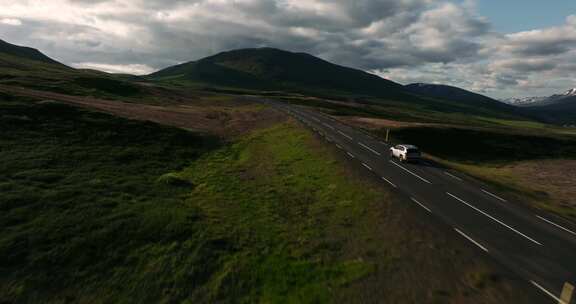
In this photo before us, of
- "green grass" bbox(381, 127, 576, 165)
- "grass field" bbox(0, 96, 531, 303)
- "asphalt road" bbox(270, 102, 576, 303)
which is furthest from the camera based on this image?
"green grass" bbox(381, 127, 576, 165)

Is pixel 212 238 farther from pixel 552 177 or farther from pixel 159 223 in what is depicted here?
pixel 552 177

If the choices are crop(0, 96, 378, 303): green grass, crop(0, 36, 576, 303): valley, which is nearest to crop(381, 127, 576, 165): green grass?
crop(0, 36, 576, 303): valley

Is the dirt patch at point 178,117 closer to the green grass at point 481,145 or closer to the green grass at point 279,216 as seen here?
the green grass at point 279,216

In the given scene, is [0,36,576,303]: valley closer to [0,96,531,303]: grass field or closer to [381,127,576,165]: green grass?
[0,96,531,303]: grass field

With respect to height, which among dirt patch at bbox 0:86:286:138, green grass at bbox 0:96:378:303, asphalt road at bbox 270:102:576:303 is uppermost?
dirt patch at bbox 0:86:286:138

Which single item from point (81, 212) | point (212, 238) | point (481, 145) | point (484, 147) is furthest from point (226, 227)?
point (481, 145)

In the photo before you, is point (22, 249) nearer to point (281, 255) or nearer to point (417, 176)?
point (281, 255)
